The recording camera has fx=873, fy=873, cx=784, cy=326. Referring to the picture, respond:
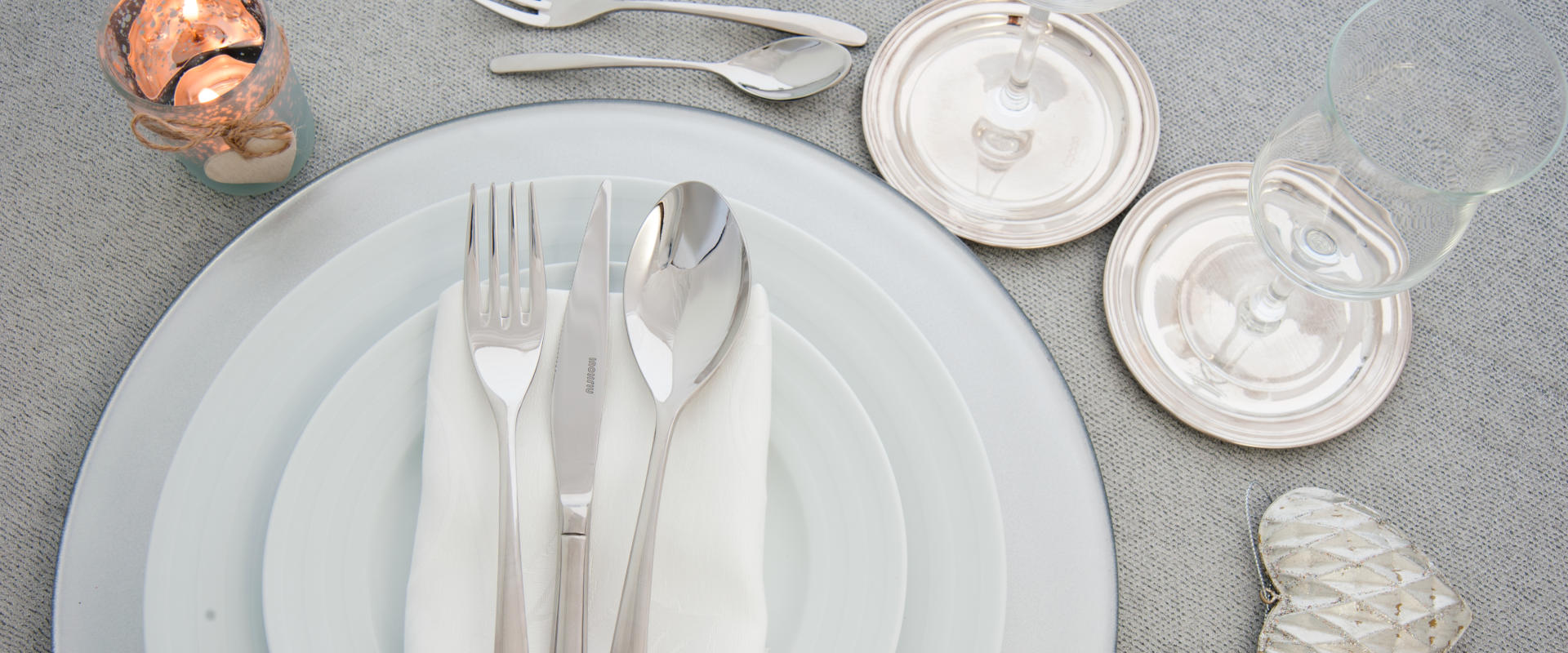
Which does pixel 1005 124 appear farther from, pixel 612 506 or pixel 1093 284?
pixel 612 506

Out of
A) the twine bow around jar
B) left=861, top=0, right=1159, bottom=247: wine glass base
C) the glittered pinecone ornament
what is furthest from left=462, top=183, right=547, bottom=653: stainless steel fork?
the glittered pinecone ornament

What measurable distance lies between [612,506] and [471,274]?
136mm

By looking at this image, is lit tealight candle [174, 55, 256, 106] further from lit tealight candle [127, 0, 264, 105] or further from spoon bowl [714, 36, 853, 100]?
spoon bowl [714, 36, 853, 100]

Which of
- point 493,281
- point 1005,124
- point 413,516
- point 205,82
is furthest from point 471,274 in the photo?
point 1005,124

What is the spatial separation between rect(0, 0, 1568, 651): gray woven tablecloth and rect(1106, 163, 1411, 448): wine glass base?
2 centimetres

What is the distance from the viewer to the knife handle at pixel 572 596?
38 cm

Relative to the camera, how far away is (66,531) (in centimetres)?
42

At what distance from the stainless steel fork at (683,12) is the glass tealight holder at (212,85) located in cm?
15

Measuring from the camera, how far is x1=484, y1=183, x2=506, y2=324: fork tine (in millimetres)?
432

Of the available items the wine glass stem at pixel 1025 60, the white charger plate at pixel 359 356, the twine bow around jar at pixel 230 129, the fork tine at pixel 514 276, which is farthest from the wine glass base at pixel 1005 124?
the twine bow around jar at pixel 230 129

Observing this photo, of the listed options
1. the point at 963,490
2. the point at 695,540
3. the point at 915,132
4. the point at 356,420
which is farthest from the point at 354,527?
the point at 915,132

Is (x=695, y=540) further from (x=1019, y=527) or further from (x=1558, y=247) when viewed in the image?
(x=1558, y=247)

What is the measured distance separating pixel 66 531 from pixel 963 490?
439mm

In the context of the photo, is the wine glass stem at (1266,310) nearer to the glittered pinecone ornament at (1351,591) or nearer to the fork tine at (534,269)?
the glittered pinecone ornament at (1351,591)
